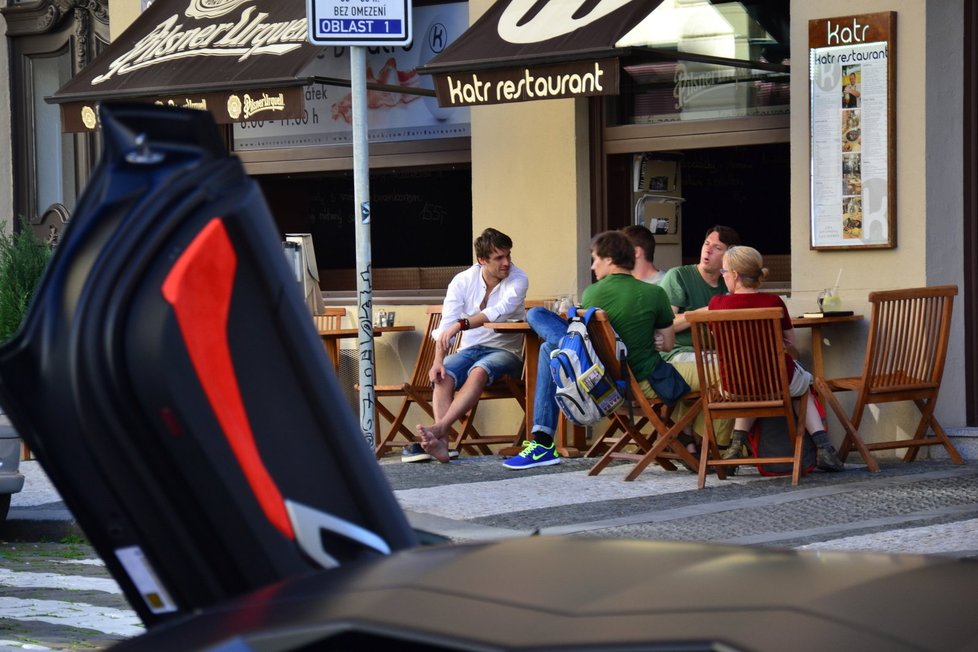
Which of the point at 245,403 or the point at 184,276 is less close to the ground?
the point at 184,276

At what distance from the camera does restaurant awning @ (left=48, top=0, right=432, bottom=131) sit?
11789 mm

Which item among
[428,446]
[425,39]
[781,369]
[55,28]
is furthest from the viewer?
[55,28]

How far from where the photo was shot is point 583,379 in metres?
9.47

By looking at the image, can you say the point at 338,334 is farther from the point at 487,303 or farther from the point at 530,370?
the point at 530,370

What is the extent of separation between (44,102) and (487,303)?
22.4 ft

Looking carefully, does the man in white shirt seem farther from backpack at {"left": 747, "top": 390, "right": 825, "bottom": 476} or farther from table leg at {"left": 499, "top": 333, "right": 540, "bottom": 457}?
backpack at {"left": 747, "top": 390, "right": 825, "bottom": 476}

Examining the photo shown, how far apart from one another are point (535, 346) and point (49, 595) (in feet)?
14.8

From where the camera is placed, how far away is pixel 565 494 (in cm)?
927

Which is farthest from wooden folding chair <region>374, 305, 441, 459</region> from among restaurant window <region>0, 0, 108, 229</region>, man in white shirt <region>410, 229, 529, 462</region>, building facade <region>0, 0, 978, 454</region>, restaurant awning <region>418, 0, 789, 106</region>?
restaurant window <region>0, 0, 108, 229</region>

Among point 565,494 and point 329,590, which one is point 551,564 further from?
point 565,494

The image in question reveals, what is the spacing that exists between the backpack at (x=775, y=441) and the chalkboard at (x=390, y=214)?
13.1 feet

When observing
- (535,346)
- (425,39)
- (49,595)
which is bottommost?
(49,595)

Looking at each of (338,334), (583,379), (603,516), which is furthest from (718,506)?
(338,334)

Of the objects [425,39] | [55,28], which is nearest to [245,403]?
[425,39]
